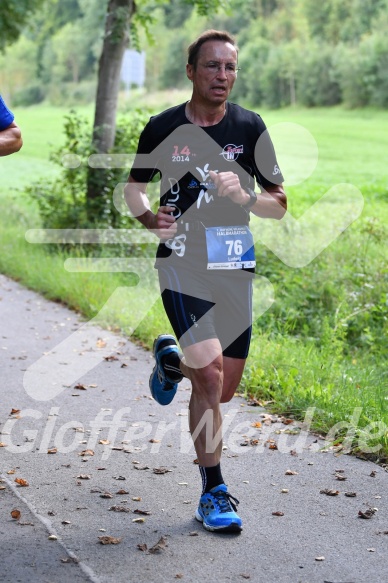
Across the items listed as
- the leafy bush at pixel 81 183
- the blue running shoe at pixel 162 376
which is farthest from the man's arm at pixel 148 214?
the leafy bush at pixel 81 183

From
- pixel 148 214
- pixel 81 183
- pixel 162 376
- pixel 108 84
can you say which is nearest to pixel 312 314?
pixel 81 183

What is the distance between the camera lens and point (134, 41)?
534 inches

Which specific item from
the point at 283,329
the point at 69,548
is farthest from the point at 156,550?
the point at 283,329

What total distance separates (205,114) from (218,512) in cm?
190

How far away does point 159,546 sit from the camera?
15.0 ft

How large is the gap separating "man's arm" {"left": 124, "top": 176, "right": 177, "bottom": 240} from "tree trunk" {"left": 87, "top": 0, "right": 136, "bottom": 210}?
8096 millimetres

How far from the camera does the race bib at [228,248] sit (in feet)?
16.3

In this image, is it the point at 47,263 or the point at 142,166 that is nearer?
the point at 142,166

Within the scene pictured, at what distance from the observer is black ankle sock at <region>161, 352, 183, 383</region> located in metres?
5.51

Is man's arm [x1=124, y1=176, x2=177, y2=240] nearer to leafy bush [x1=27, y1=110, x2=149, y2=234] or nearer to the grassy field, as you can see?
the grassy field

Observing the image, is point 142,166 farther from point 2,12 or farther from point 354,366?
point 2,12

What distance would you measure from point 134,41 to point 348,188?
717 centimetres

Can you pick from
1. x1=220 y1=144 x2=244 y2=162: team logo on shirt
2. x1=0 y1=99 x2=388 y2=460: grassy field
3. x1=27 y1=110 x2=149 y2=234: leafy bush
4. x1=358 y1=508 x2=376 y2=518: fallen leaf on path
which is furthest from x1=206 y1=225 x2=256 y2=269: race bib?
x1=27 y1=110 x2=149 y2=234: leafy bush

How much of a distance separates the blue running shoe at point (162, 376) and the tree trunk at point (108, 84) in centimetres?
795
